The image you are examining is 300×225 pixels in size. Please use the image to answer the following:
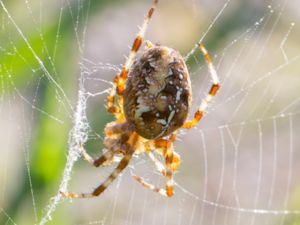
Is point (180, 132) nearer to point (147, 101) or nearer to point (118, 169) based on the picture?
point (118, 169)

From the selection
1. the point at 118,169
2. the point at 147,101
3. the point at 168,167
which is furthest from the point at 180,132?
the point at 147,101

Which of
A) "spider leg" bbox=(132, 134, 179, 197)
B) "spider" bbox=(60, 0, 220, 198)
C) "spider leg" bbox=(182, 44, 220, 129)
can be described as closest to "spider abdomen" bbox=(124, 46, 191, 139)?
"spider" bbox=(60, 0, 220, 198)

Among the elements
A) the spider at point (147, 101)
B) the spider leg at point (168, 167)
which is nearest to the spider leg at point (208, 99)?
the spider at point (147, 101)

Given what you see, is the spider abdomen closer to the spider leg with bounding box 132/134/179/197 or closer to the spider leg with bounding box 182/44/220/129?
the spider leg with bounding box 182/44/220/129

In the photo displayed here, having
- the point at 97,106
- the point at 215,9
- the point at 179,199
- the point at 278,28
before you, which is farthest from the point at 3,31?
the point at 179,199

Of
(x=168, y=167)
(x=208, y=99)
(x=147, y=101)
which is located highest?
(x=147, y=101)

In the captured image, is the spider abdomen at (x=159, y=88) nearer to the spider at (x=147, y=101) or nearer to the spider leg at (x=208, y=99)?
the spider at (x=147, y=101)
